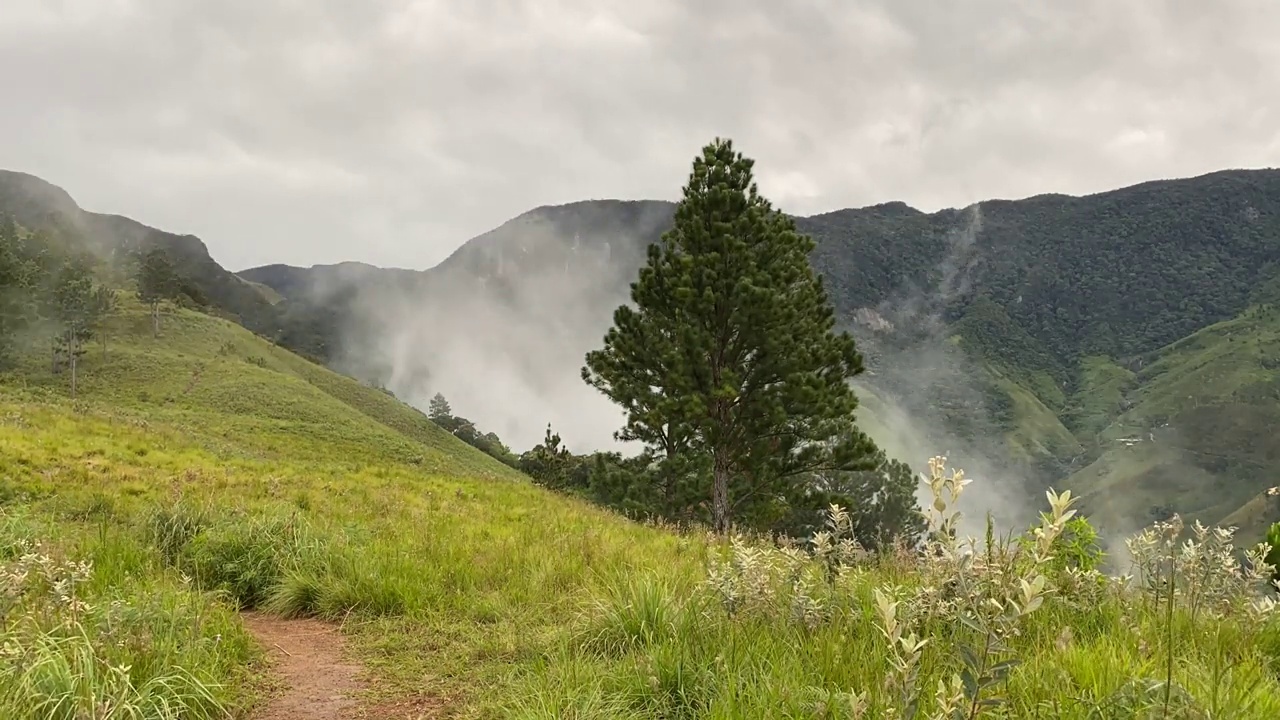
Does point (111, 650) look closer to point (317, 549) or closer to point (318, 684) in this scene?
point (318, 684)

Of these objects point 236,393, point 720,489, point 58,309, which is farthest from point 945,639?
point 58,309

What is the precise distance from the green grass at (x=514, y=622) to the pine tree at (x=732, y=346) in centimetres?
723

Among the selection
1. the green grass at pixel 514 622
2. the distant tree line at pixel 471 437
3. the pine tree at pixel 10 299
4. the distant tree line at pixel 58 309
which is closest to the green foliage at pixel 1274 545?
the green grass at pixel 514 622

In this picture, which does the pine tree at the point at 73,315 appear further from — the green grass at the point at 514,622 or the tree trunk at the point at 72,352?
the green grass at the point at 514,622

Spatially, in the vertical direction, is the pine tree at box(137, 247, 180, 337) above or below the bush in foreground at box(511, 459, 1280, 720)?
above

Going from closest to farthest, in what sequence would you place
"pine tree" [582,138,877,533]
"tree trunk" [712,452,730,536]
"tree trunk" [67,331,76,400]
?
"pine tree" [582,138,877,533] → "tree trunk" [712,452,730,536] → "tree trunk" [67,331,76,400]

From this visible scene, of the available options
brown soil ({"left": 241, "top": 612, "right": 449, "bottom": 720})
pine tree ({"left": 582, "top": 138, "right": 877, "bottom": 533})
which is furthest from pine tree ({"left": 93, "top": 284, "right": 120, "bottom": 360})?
brown soil ({"left": 241, "top": 612, "right": 449, "bottom": 720})

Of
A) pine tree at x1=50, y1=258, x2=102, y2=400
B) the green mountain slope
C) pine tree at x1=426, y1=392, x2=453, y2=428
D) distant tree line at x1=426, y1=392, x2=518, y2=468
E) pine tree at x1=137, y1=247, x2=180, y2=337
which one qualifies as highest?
pine tree at x1=137, y1=247, x2=180, y2=337

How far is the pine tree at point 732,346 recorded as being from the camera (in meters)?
17.2

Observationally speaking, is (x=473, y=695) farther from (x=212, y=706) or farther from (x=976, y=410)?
(x=976, y=410)

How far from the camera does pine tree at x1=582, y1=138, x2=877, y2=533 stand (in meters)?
17.2

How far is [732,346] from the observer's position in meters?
18.1

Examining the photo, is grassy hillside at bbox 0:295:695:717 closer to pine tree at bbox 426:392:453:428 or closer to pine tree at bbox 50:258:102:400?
pine tree at bbox 50:258:102:400

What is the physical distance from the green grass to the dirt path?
15cm
